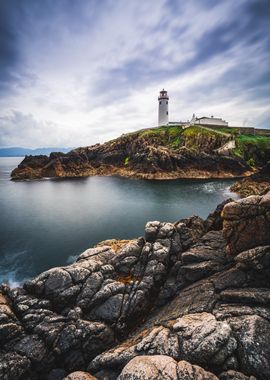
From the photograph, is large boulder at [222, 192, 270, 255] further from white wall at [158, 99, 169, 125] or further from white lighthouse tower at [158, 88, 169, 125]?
white wall at [158, 99, 169, 125]

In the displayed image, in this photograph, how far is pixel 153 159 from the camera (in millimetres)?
100312

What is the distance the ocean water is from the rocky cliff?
13.3 meters

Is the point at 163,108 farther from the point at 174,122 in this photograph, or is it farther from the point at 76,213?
the point at 76,213

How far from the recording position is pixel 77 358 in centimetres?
1420

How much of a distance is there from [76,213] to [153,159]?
54655mm

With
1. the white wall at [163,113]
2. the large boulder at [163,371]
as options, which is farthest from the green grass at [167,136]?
the large boulder at [163,371]

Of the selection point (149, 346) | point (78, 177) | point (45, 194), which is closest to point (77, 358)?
point (149, 346)

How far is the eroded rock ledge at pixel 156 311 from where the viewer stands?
10.7 metres

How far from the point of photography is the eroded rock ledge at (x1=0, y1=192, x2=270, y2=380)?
10703 millimetres

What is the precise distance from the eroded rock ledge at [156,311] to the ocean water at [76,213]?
14.2 meters

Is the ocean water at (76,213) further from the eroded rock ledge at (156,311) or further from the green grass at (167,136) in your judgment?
the green grass at (167,136)

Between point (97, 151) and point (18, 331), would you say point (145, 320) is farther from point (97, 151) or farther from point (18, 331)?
point (97, 151)

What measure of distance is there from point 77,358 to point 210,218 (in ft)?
57.3

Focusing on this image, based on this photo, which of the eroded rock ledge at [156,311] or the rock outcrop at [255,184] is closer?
the eroded rock ledge at [156,311]
